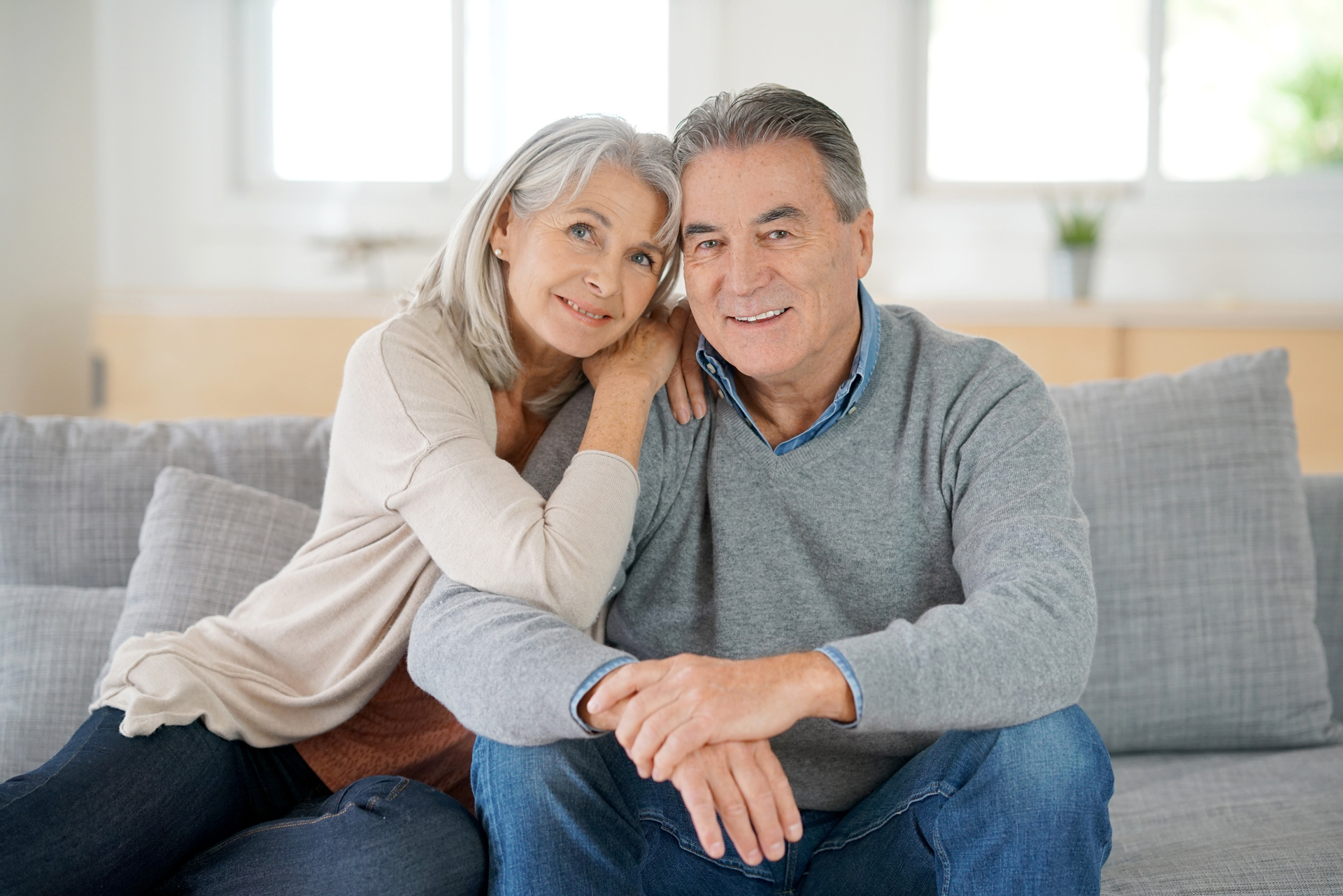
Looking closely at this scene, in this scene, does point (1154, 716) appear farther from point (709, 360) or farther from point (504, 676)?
point (504, 676)

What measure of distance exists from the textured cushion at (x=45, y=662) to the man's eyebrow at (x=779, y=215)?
45.1 inches

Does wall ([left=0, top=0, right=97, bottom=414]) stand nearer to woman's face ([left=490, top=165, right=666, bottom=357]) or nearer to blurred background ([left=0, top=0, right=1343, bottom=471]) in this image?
blurred background ([left=0, top=0, right=1343, bottom=471])

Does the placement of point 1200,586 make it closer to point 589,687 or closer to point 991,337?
point 991,337

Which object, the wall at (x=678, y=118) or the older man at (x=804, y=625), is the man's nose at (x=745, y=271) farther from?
the wall at (x=678, y=118)

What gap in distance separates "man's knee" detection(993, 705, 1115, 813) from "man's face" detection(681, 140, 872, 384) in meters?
0.54

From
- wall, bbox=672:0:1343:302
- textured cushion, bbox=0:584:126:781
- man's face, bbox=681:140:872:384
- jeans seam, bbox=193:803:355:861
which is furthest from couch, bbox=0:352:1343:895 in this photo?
wall, bbox=672:0:1343:302

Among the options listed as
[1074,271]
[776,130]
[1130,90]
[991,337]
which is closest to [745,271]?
[776,130]

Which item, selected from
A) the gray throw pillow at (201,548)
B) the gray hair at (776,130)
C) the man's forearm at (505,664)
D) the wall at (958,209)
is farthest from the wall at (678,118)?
the man's forearm at (505,664)

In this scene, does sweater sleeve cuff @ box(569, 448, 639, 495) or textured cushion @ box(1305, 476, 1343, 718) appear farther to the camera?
textured cushion @ box(1305, 476, 1343, 718)

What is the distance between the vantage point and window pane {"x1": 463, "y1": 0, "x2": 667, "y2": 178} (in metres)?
3.39

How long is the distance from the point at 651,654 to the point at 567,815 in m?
0.35

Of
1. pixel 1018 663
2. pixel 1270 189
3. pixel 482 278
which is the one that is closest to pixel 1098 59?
pixel 1270 189

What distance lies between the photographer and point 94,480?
1.80 metres

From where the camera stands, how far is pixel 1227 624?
68.1 inches
